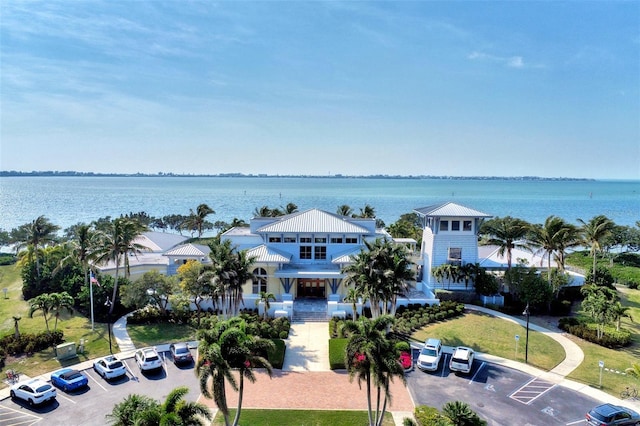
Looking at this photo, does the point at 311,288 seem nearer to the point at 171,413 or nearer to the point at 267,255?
the point at 267,255

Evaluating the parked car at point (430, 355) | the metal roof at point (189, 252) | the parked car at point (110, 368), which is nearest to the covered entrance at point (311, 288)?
the metal roof at point (189, 252)

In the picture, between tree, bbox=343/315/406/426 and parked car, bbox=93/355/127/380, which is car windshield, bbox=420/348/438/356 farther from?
parked car, bbox=93/355/127/380

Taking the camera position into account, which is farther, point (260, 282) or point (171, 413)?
point (260, 282)

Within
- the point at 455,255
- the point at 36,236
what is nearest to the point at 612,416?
the point at 455,255

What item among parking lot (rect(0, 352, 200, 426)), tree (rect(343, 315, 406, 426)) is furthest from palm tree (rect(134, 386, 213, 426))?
parking lot (rect(0, 352, 200, 426))

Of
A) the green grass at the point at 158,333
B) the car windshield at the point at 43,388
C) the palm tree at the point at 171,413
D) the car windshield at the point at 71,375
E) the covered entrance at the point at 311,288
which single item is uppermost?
the palm tree at the point at 171,413

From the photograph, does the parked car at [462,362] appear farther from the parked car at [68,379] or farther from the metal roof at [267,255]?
the parked car at [68,379]
